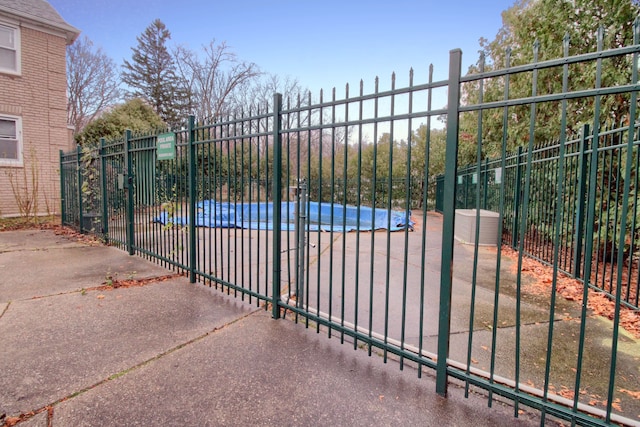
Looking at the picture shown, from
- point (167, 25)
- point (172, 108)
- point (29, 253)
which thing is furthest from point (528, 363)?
point (167, 25)

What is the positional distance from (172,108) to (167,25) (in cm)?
855

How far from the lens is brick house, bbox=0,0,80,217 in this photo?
10.5 meters

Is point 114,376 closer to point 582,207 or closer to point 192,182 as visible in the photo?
point 192,182

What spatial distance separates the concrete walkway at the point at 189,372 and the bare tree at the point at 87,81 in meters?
26.7

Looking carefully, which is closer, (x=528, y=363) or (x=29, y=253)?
(x=528, y=363)

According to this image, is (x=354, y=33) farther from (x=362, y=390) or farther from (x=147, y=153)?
(x=362, y=390)

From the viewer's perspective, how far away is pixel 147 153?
5355 millimetres

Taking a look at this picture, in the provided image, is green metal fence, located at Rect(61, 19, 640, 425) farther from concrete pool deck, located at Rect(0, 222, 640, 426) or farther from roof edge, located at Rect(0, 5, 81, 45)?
roof edge, located at Rect(0, 5, 81, 45)

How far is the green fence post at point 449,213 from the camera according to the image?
215 cm

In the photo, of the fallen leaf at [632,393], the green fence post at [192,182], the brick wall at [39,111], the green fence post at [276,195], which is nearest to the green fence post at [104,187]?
the green fence post at [192,182]

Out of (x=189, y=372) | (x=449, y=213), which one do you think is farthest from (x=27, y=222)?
(x=449, y=213)

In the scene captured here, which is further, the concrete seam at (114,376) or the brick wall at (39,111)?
the brick wall at (39,111)

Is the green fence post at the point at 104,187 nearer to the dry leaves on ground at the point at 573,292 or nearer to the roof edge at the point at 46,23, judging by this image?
the dry leaves on ground at the point at 573,292

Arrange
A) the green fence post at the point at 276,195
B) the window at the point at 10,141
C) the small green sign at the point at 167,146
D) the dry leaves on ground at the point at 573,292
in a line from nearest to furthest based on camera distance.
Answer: the green fence post at the point at 276,195
the dry leaves on ground at the point at 573,292
the small green sign at the point at 167,146
the window at the point at 10,141
